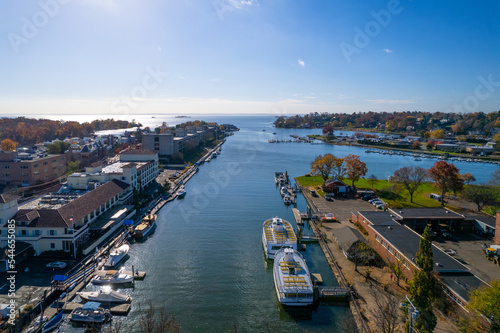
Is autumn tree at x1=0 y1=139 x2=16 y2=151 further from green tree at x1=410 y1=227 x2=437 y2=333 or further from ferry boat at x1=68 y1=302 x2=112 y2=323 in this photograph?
green tree at x1=410 y1=227 x2=437 y2=333

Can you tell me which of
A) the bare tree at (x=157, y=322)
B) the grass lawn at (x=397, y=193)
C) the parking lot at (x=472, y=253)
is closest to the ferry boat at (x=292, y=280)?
the bare tree at (x=157, y=322)

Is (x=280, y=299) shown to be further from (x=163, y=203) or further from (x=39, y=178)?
(x=39, y=178)

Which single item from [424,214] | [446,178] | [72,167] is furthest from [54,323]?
[72,167]

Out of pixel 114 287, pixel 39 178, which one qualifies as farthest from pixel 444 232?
pixel 39 178

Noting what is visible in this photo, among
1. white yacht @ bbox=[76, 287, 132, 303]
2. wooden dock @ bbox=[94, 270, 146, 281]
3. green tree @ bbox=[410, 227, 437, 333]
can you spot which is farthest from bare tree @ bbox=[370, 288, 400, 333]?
wooden dock @ bbox=[94, 270, 146, 281]

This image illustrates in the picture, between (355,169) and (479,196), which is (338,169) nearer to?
(355,169)

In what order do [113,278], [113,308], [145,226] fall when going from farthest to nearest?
[145,226] → [113,278] → [113,308]

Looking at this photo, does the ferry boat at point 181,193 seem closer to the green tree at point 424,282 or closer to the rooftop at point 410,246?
the rooftop at point 410,246
